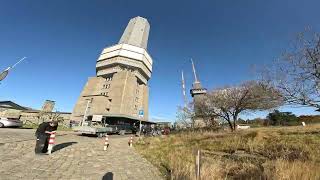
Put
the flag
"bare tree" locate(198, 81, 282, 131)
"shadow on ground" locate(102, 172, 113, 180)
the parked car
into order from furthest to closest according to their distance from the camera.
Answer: the flag → "bare tree" locate(198, 81, 282, 131) → the parked car → "shadow on ground" locate(102, 172, 113, 180)

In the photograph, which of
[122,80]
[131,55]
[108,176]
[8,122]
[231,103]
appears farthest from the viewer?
[131,55]

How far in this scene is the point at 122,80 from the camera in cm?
8412

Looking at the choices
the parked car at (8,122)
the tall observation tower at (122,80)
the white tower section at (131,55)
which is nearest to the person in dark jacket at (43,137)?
the parked car at (8,122)

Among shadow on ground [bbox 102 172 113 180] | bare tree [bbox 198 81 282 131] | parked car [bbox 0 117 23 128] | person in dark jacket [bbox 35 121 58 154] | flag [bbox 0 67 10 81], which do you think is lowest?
shadow on ground [bbox 102 172 113 180]

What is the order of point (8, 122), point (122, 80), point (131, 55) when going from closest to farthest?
point (8, 122) → point (122, 80) → point (131, 55)

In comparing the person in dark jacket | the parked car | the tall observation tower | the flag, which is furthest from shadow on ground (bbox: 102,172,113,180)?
the tall observation tower

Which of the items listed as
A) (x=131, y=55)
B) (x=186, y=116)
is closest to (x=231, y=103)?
(x=186, y=116)

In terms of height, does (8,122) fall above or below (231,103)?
below

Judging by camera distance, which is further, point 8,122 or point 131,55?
point 131,55

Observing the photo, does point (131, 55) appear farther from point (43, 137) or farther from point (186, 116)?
point (43, 137)

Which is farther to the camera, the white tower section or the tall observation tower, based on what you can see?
the white tower section

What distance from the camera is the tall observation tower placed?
79875mm

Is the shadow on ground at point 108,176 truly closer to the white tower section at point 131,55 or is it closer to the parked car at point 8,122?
the parked car at point 8,122

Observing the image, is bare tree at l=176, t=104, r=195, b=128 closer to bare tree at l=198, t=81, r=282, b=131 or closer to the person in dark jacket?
bare tree at l=198, t=81, r=282, b=131
